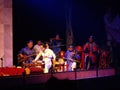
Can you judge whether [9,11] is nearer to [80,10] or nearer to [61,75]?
[61,75]

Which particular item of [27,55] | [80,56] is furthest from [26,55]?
[80,56]

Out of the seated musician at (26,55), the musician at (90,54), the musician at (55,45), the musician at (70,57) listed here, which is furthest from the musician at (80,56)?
the seated musician at (26,55)

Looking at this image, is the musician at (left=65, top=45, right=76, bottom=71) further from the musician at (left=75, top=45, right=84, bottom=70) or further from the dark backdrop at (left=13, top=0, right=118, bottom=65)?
the dark backdrop at (left=13, top=0, right=118, bottom=65)

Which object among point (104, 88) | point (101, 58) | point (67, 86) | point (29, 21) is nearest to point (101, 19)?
point (29, 21)

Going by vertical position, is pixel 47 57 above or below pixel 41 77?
above

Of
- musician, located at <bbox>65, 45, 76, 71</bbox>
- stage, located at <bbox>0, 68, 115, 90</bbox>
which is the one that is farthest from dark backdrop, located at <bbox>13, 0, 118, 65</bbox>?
stage, located at <bbox>0, 68, 115, 90</bbox>

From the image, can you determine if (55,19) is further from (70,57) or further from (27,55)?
(27,55)

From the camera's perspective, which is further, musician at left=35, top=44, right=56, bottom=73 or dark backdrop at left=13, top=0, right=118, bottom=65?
dark backdrop at left=13, top=0, right=118, bottom=65

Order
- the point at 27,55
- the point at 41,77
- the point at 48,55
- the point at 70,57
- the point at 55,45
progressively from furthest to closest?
the point at 55,45 < the point at 70,57 < the point at 48,55 < the point at 27,55 < the point at 41,77

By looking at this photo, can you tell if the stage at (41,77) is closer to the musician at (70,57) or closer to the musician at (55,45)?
the musician at (70,57)

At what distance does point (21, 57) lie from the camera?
1530cm

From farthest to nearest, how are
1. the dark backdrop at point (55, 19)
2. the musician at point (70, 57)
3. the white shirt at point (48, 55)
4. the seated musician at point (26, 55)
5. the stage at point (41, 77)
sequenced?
the dark backdrop at point (55, 19), the musician at point (70, 57), the white shirt at point (48, 55), the seated musician at point (26, 55), the stage at point (41, 77)

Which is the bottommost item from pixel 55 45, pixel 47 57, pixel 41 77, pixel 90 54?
pixel 41 77

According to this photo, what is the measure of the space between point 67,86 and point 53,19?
1841cm
